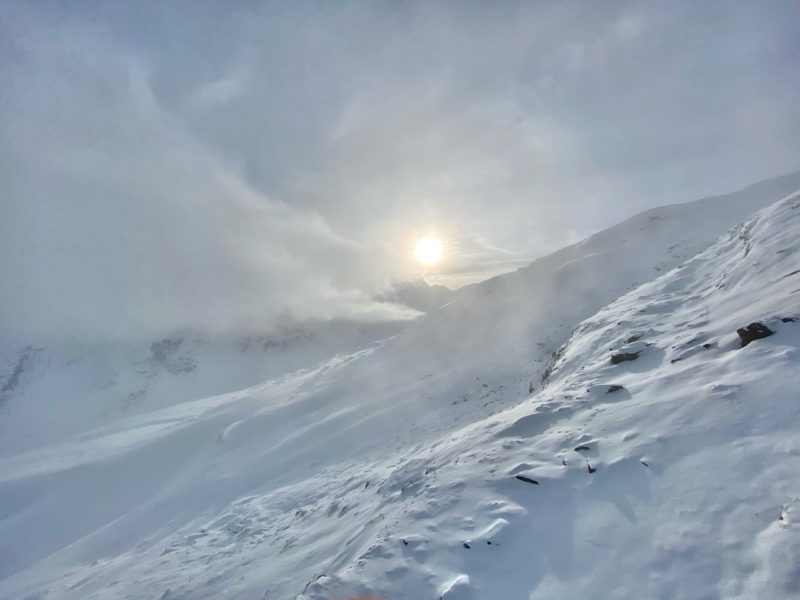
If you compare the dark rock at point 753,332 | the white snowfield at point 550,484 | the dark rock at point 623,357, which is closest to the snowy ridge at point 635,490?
the white snowfield at point 550,484

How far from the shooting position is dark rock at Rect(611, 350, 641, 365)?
11906 millimetres

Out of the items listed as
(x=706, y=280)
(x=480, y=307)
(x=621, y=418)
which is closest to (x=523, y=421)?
(x=621, y=418)

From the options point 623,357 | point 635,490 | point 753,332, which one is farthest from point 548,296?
point 635,490

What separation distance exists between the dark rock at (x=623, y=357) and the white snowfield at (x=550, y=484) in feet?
0.26

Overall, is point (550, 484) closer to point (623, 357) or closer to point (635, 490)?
point (635, 490)

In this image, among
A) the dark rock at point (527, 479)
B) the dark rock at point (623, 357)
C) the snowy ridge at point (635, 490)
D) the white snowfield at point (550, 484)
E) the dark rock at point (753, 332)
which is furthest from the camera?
the dark rock at point (623, 357)

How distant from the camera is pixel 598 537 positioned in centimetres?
620

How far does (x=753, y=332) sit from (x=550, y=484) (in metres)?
5.92

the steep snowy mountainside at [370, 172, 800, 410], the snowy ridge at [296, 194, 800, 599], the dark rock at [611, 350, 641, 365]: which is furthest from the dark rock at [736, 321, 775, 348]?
the steep snowy mountainside at [370, 172, 800, 410]

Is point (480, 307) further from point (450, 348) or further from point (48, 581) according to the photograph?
point (48, 581)

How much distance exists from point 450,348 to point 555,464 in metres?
30.7

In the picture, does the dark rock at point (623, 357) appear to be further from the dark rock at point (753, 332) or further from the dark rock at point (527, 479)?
the dark rock at point (527, 479)

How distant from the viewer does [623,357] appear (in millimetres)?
12070

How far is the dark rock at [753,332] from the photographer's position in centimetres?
891
